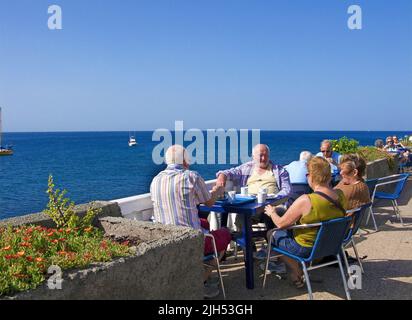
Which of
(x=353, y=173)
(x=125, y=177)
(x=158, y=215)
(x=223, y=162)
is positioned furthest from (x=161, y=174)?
(x=223, y=162)

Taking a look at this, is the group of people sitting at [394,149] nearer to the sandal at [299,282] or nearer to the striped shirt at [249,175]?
the striped shirt at [249,175]

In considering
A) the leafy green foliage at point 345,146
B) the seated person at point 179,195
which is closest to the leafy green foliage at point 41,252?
the seated person at point 179,195

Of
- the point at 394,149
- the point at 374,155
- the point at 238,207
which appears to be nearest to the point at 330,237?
the point at 238,207

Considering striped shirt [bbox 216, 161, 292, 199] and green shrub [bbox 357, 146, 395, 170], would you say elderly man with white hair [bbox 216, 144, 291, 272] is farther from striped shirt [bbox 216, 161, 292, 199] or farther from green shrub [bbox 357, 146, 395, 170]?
green shrub [bbox 357, 146, 395, 170]

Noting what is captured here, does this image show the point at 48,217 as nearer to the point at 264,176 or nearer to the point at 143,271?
the point at 143,271

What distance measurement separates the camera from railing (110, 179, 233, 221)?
418 centimetres

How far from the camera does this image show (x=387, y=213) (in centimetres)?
679

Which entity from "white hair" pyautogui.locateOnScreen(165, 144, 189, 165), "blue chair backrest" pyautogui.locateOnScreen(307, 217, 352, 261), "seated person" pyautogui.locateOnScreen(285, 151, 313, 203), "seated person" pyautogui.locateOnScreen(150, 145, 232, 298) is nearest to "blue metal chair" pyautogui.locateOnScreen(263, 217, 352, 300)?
"blue chair backrest" pyautogui.locateOnScreen(307, 217, 352, 261)

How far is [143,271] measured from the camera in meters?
2.64

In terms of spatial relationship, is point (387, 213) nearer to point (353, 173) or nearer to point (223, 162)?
point (353, 173)

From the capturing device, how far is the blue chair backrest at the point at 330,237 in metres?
3.21

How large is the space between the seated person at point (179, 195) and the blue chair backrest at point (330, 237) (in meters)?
0.88

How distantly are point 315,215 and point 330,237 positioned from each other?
0.21 metres
